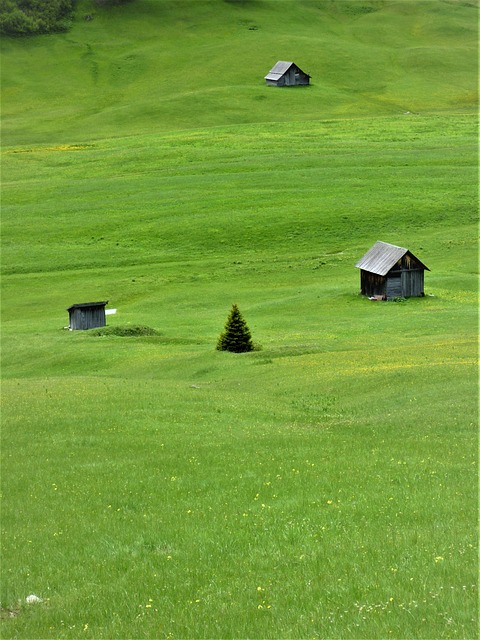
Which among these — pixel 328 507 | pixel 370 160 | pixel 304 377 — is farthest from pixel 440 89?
pixel 328 507

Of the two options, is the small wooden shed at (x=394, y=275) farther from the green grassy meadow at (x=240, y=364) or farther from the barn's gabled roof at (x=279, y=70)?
the barn's gabled roof at (x=279, y=70)

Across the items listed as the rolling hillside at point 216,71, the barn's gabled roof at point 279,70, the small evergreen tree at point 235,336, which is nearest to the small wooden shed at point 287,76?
the barn's gabled roof at point 279,70

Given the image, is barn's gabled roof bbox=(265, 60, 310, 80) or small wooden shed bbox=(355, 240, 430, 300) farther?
barn's gabled roof bbox=(265, 60, 310, 80)

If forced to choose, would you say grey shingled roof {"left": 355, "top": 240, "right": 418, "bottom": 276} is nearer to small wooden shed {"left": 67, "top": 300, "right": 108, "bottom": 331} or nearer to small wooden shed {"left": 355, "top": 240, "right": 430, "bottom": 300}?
small wooden shed {"left": 355, "top": 240, "right": 430, "bottom": 300}

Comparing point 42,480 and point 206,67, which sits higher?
point 206,67

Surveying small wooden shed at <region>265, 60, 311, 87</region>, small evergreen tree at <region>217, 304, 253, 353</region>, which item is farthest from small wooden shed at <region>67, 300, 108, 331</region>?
small wooden shed at <region>265, 60, 311, 87</region>

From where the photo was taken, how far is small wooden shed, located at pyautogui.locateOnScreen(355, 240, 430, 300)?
67.2m

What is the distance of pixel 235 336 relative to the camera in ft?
165

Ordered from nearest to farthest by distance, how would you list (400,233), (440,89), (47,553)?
(47,553) → (400,233) → (440,89)

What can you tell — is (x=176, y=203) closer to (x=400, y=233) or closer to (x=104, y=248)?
(x=104, y=248)

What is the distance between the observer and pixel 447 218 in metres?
89.1

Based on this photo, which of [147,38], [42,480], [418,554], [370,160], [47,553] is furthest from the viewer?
[147,38]

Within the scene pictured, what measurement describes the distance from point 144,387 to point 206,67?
141 m

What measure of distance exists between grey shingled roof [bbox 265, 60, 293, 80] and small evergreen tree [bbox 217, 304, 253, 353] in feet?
385
